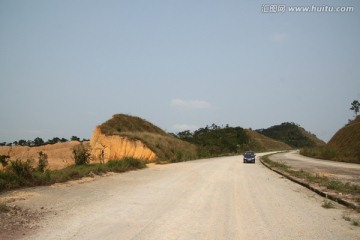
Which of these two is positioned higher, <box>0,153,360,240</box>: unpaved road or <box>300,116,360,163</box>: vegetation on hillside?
<box>300,116,360,163</box>: vegetation on hillside

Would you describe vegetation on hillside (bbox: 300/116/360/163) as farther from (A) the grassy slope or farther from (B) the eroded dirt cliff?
(B) the eroded dirt cliff

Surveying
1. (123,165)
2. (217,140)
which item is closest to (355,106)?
(217,140)

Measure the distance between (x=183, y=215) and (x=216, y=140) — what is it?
81.2 m

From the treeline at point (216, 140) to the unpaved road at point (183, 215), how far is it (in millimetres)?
47901

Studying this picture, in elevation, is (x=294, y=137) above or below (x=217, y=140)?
above

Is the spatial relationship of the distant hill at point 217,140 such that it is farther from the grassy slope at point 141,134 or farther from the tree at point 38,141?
the tree at point 38,141

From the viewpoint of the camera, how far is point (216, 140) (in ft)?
294

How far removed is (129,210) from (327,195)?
7528 millimetres

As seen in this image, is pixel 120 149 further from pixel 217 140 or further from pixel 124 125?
pixel 217 140

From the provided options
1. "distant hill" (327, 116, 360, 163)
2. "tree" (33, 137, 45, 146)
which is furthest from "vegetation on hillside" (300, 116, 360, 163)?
"tree" (33, 137, 45, 146)

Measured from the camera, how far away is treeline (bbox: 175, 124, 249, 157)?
7363 cm

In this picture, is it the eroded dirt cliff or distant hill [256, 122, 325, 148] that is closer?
the eroded dirt cliff

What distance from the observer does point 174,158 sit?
43625mm

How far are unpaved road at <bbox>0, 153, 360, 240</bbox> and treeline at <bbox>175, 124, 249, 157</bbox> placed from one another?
47.9m
